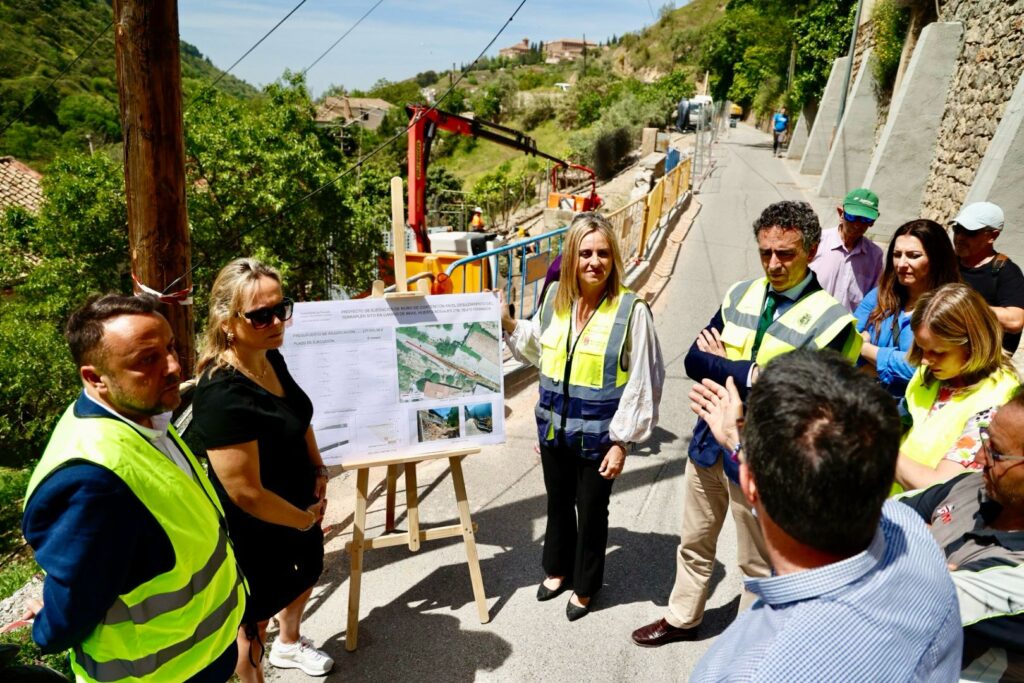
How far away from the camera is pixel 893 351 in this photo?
3117mm

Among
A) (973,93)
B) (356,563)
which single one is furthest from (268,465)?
(973,93)

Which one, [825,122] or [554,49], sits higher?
[554,49]

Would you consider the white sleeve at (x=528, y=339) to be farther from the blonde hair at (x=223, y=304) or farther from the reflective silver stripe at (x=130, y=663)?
the reflective silver stripe at (x=130, y=663)

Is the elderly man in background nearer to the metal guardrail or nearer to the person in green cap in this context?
the person in green cap

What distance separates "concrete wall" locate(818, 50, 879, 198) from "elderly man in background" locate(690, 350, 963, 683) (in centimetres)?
1599

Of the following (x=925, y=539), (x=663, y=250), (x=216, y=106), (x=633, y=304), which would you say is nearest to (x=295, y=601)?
(x=633, y=304)

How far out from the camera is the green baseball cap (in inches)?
161

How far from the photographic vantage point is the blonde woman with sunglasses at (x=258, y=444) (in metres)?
2.13

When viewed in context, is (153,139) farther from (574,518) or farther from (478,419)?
(574,518)

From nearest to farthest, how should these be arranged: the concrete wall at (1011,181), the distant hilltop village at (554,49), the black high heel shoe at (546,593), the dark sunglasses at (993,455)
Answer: the dark sunglasses at (993,455)
the black high heel shoe at (546,593)
the concrete wall at (1011,181)
the distant hilltop village at (554,49)

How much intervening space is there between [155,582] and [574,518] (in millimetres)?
2073

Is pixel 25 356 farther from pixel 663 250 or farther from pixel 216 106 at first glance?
pixel 216 106

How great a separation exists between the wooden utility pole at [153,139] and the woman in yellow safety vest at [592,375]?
6.99 ft

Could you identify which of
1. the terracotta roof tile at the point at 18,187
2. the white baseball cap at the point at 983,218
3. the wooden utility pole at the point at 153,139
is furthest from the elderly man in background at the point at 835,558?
the terracotta roof tile at the point at 18,187
